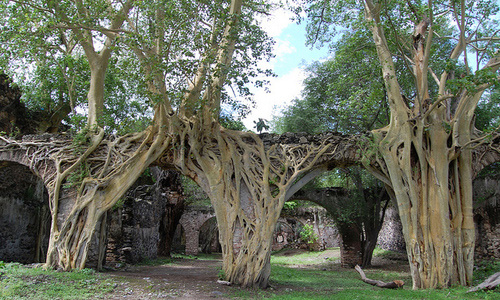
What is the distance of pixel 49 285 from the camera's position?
5.39m

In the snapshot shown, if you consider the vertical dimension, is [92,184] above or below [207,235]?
above

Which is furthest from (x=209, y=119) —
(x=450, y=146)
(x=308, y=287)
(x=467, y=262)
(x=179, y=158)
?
(x=467, y=262)

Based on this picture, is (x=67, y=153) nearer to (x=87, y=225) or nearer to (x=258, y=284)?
(x=87, y=225)

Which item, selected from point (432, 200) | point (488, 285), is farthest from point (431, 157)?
point (488, 285)

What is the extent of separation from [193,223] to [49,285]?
42.8ft

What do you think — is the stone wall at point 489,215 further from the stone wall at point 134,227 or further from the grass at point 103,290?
the stone wall at point 134,227

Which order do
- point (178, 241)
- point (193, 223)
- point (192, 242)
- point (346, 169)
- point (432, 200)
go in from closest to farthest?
point (432, 200) < point (346, 169) < point (192, 242) < point (193, 223) < point (178, 241)

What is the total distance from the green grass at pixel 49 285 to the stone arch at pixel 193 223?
11.7m

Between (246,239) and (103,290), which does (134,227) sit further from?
(103,290)

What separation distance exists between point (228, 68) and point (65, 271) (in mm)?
4921

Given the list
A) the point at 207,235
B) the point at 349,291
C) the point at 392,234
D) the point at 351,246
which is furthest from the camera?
the point at 207,235

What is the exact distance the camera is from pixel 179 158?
775 cm

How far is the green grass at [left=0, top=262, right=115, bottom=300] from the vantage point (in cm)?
A: 482

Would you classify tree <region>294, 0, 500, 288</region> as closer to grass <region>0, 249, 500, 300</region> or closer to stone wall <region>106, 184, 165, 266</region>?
grass <region>0, 249, 500, 300</region>
